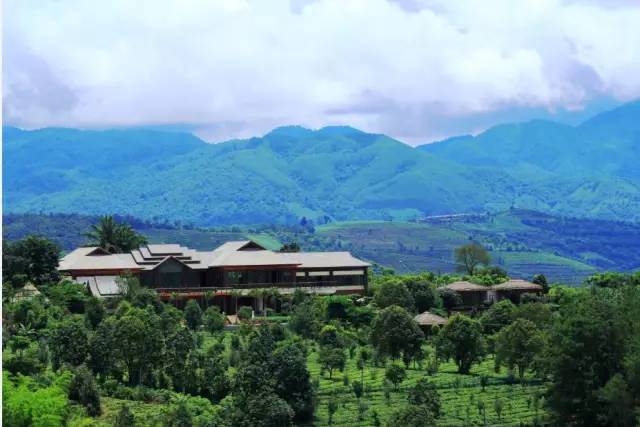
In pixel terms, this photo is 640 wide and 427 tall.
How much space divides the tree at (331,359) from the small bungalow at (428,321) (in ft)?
40.3

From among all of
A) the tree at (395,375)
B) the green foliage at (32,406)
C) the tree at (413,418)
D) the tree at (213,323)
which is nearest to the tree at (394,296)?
the tree at (213,323)

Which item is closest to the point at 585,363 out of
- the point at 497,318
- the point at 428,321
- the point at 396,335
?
the point at 396,335

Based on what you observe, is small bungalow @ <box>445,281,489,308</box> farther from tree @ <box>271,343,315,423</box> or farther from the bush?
tree @ <box>271,343,315,423</box>

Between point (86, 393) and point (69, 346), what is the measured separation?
4875 mm

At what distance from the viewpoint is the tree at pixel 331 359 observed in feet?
155

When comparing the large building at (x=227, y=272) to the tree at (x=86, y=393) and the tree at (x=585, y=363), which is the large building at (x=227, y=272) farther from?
the tree at (x=585, y=363)

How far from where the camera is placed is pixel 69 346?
4344cm

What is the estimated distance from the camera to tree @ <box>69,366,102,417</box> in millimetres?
38625

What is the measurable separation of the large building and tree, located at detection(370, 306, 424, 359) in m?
21.0

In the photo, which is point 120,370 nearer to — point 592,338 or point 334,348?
point 334,348

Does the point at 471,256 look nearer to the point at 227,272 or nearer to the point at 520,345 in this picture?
the point at 227,272

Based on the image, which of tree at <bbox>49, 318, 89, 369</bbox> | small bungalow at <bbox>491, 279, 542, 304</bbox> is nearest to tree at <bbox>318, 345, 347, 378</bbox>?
tree at <bbox>49, 318, 89, 369</bbox>

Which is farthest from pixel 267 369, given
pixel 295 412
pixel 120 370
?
pixel 120 370

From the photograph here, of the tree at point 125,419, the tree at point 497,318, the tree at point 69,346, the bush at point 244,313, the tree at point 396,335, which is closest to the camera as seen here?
the tree at point 125,419
